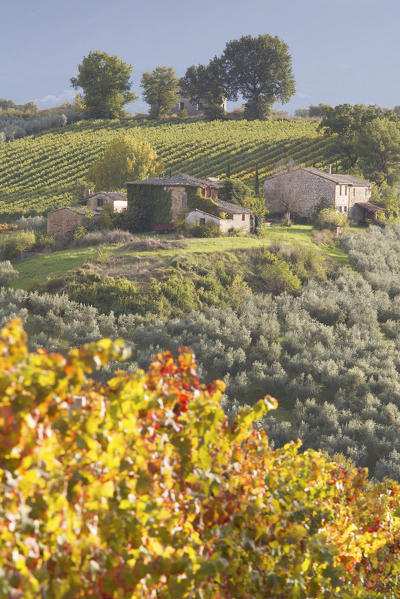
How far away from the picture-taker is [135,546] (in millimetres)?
4359

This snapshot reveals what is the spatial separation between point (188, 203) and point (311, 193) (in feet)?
52.3

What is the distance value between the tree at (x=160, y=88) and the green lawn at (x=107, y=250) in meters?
79.0

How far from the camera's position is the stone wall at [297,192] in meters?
61.8

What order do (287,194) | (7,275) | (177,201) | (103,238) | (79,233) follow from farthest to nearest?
(287,194)
(177,201)
(79,233)
(103,238)
(7,275)

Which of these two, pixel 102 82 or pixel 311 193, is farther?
pixel 102 82

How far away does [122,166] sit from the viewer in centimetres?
7062

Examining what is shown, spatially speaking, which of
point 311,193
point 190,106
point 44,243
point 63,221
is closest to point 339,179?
point 311,193

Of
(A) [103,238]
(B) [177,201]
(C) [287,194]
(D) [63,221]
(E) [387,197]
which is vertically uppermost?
(C) [287,194]

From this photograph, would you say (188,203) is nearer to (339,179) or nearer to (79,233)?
(79,233)

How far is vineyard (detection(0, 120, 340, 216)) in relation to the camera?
83.6m

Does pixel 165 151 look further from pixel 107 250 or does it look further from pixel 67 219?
pixel 107 250

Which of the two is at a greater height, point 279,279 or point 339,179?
point 339,179

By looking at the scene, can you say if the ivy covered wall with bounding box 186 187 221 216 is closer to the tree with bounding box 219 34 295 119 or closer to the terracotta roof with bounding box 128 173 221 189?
the terracotta roof with bounding box 128 173 221 189

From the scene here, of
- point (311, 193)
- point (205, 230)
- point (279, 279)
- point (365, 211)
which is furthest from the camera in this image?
point (365, 211)
